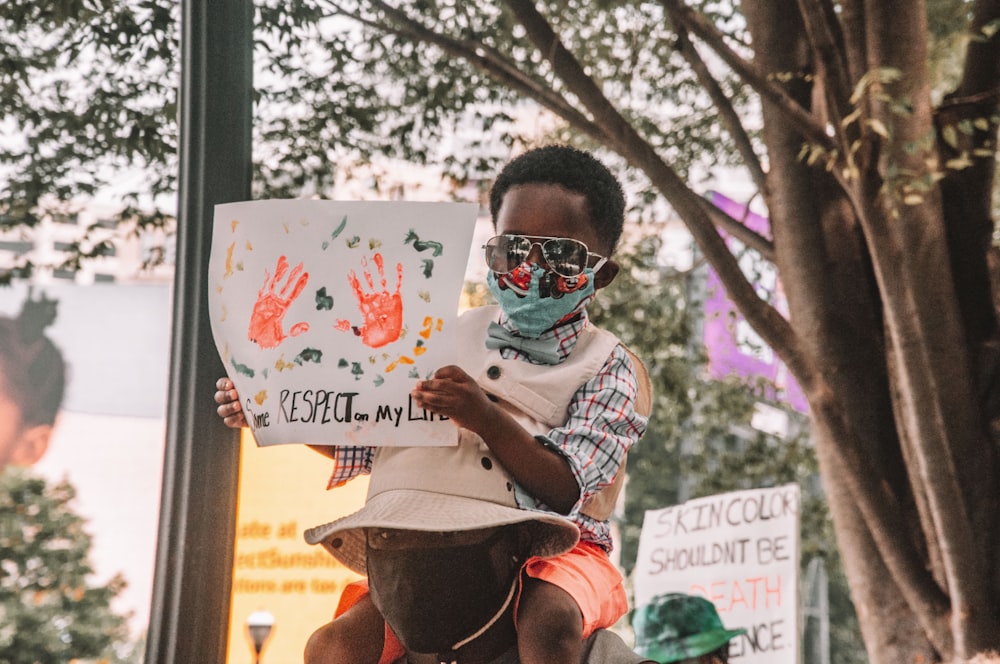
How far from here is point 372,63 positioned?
6.12 metres

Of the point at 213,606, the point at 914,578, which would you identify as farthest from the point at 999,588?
the point at 213,606

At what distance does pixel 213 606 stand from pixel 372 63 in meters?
4.21

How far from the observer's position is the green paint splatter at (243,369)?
174cm

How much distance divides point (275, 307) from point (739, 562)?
5563 mm

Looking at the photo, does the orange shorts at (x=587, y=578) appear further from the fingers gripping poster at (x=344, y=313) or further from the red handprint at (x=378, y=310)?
the red handprint at (x=378, y=310)

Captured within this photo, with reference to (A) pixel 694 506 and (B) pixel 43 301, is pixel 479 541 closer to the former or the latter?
(B) pixel 43 301

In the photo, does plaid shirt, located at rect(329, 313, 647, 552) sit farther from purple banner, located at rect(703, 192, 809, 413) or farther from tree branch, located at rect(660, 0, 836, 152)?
purple banner, located at rect(703, 192, 809, 413)

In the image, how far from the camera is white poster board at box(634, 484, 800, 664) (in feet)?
21.3

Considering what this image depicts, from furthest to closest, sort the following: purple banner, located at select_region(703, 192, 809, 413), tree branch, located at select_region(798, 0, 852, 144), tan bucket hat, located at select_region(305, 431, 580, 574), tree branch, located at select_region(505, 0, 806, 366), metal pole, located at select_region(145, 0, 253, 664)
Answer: purple banner, located at select_region(703, 192, 809, 413)
tree branch, located at select_region(505, 0, 806, 366)
tree branch, located at select_region(798, 0, 852, 144)
metal pole, located at select_region(145, 0, 253, 664)
tan bucket hat, located at select_region(305, 431, 580, 574)

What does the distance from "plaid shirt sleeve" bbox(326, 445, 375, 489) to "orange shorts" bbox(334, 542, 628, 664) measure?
170 mm

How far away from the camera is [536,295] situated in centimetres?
185

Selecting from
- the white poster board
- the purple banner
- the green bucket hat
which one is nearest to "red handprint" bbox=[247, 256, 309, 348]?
the green bucket hat

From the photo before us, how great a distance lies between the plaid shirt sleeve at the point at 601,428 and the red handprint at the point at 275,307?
410mm

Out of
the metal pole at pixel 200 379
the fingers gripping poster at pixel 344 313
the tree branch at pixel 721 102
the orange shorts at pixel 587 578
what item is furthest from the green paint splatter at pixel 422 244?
the tree branch at pixel 721 102
